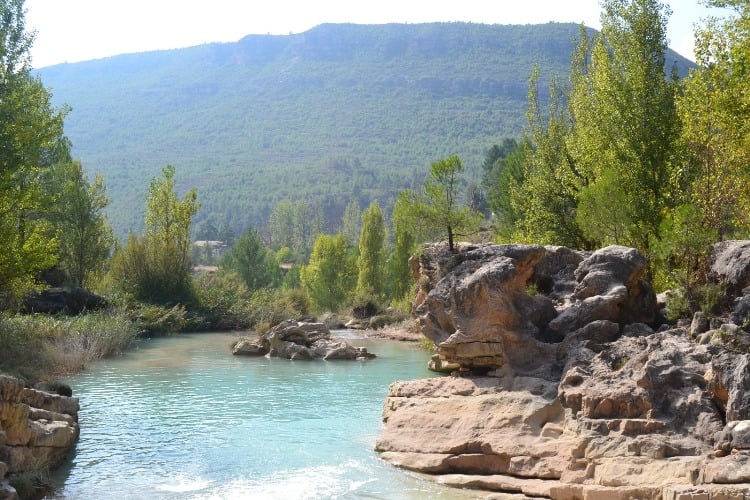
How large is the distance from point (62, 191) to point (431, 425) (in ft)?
92.2

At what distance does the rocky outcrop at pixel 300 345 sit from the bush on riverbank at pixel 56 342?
453 centimetres

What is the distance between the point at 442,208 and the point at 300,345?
10.8 meters

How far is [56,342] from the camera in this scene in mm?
24078

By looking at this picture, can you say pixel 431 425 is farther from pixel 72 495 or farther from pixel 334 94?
pixel 334 94

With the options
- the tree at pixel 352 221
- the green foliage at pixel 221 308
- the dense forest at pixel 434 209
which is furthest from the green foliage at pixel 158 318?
the tree at pixel 352 221

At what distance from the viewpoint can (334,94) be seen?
196 meters

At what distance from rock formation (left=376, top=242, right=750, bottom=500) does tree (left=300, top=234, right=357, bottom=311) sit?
33.5 meters

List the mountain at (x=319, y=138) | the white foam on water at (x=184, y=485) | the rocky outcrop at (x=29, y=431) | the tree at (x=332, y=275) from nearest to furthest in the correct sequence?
1. the rocky outcrop at (x=29, y=431)
2. the white foam on water at (x=184, y=485)
3. the tree at (x=332, y=275)
4. the mountain at (x=319, y=138)

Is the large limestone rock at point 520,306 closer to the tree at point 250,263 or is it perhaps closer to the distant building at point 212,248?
the tree at point 250,263

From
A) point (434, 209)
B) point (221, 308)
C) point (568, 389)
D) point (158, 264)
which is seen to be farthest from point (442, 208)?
point (158, 264)

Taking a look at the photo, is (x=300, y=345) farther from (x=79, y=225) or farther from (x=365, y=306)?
(x=79, y=225)

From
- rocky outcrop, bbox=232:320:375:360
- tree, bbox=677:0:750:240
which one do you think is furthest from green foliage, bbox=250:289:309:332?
tree, bbox=677:0:750:240

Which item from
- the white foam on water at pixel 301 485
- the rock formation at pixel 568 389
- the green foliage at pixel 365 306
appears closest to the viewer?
the rock formation at pixel 568 389

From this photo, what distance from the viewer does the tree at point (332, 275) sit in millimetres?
50719
